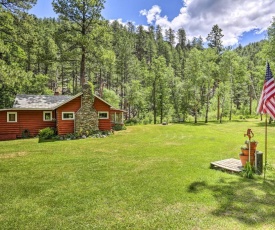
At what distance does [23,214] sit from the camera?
5.15 metres

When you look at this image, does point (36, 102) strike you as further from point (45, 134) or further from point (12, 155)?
point (12, 155)

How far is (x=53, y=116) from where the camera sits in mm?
20609

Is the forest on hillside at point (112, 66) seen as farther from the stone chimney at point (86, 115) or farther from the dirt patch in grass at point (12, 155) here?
the dirt patch in grass at point (12, 155)

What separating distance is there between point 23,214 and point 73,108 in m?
14.6

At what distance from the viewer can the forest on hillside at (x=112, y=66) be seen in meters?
18.7

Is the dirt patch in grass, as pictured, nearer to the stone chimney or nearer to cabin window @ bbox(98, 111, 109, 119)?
the stone chimney

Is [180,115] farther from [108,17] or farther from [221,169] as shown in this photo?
[221,169]

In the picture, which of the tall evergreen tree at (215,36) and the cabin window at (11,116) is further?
the tall evergreen tree at (215,36)

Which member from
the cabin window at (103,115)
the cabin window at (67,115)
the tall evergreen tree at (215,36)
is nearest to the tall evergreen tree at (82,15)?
the cabin window at (103,115)

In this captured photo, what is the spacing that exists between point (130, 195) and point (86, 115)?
1407 centimetres

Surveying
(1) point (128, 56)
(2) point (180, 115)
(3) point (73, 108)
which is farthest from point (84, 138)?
(1) point (128, 56)

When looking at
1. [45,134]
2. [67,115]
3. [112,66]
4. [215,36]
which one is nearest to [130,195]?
[45,134]

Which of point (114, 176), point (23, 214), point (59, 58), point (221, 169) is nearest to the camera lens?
point (23, 214)

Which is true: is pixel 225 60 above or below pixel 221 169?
above
